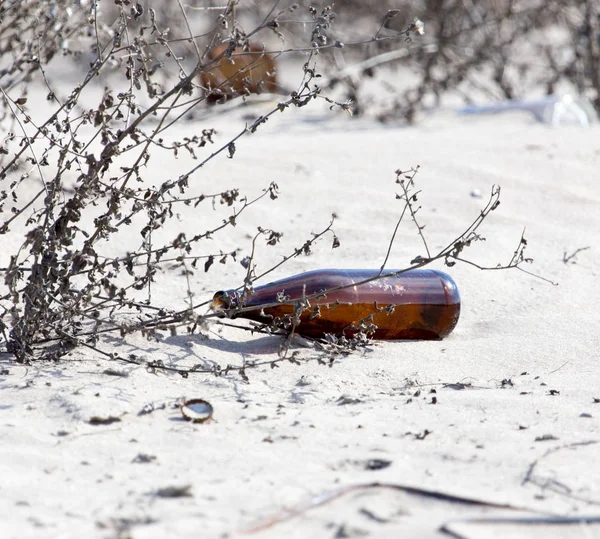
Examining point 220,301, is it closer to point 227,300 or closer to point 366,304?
point 227,300

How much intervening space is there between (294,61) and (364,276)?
8.56 m

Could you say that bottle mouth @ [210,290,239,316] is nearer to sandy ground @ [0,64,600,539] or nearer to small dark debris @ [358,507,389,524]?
sandy ground @ [0,64,600,539]

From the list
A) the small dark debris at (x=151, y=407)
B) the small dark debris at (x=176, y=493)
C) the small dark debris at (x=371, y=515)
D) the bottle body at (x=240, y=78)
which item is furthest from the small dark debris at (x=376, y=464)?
the bottle body at (x=240, y=78)

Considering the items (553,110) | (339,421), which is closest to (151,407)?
(339,421)

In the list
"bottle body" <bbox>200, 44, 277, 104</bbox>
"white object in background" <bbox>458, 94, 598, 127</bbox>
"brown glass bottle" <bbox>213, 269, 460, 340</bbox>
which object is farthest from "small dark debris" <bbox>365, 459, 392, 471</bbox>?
"white object in background" <bbox>458, 94, 598, 127</bbox>

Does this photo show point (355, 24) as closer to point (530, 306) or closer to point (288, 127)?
point (288, 127)

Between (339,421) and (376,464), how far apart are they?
9.9 inches

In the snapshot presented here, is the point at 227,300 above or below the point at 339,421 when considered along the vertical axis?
above

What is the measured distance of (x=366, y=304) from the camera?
105 inches

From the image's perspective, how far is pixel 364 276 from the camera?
8.86 ft

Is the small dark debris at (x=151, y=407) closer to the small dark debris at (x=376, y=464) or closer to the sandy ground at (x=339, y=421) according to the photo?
the sandy ground at (x=339, y=421)

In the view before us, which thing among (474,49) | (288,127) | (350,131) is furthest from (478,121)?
(474,49)

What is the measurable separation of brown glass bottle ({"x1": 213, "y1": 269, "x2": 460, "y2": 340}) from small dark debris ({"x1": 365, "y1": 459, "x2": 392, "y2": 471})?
65 centimetres

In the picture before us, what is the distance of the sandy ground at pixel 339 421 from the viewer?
64.9 inches
